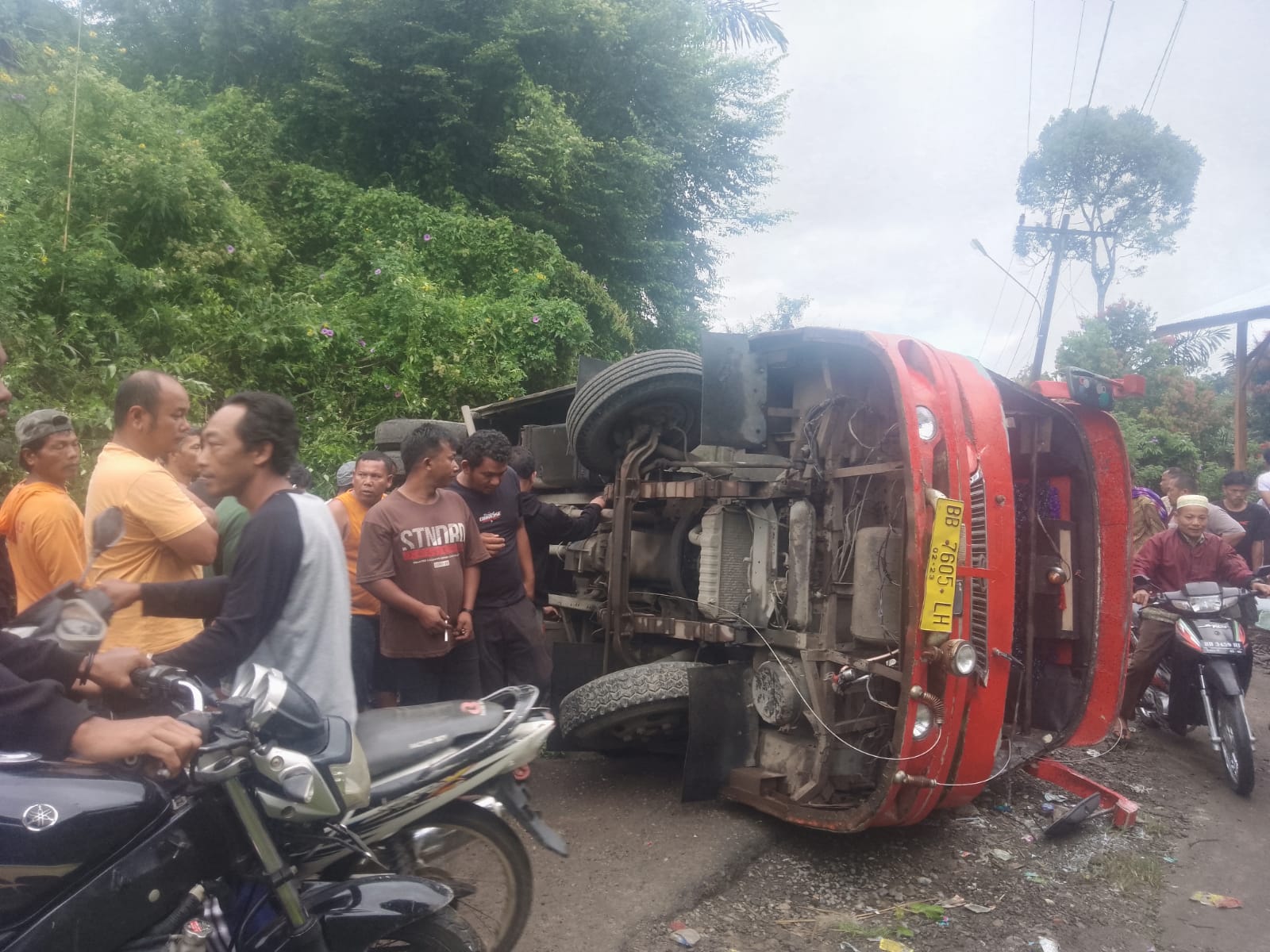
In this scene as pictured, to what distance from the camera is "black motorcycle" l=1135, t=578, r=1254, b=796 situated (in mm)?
4926

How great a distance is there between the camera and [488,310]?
374 inches

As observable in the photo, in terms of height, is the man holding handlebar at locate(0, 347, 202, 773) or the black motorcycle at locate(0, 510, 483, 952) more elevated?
the man holding handlebar at locate(0, 347, 202, 773)

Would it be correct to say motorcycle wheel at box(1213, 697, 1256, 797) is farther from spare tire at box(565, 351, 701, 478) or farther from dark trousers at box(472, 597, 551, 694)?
dark trousers at box(472, 597, 551, 694)

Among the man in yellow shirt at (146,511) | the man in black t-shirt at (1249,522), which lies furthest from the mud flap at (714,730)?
the man in black t-shirt at (1249,522)

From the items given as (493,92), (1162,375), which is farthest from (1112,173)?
(493,92)

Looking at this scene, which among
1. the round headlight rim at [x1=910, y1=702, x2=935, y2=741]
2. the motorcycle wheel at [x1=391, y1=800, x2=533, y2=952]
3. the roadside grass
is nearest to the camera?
the motorcycle wheel at [x1=391, y1=800, x2=533, y2=952]

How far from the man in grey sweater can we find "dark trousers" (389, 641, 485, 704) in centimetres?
161

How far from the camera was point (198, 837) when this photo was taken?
6.61 ft

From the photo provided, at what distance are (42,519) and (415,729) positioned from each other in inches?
75.5

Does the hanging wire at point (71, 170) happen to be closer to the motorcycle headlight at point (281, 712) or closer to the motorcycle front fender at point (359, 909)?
the motorcycle headlight at point (281, 712)

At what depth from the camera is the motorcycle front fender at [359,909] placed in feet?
6.95

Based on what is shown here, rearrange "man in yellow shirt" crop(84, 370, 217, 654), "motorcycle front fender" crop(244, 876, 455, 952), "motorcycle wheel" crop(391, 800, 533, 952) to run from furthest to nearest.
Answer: "man in yellow shirt" crop(84, 370, 217, 654) → "motorcycle wheel" crop(391, 800, 533, 952) → "motorcycle front fender" crop(244, 876, 455, 952)

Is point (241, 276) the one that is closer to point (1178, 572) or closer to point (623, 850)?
point (623, 850)

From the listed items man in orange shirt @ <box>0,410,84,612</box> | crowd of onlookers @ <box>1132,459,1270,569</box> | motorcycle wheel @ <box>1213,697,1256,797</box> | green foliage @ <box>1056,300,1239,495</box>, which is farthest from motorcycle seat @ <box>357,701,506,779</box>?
green foliage @ <box>1056,300,1239,495</box>
